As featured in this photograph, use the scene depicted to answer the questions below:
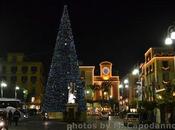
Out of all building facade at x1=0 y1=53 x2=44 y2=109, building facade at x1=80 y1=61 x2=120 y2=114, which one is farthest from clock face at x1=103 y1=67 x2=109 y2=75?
building facade at x1=0 y1=53 x2=44 y2=109

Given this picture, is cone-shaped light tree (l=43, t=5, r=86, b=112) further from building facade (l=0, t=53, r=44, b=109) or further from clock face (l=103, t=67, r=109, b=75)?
clock face (l=103, t=67, r=109, b=75)

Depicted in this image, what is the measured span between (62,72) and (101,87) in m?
76.0

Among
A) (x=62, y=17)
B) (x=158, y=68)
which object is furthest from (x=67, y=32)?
(x=158, y=68)

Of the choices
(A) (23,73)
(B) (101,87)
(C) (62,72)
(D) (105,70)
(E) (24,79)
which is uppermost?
(D) (105,70)

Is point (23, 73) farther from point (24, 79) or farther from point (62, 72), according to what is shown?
point (62, 72)

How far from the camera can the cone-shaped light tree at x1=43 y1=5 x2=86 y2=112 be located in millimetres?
62062

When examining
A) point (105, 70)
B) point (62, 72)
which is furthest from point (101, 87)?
point (62, 72)

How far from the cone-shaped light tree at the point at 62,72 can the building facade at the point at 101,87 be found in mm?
70565

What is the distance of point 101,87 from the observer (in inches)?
5413

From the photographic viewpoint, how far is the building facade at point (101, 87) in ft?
444

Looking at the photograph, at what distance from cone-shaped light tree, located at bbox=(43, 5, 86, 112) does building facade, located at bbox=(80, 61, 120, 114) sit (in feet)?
232

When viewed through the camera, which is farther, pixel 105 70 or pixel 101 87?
pixel 105 70

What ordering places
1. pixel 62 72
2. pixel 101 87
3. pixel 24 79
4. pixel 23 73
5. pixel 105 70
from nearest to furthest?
pixel 62 72 → pixel 24 79 → pixel 23 73 → pixel 101 87 → pixel 105 70

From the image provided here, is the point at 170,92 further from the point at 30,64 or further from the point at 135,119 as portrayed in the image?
the point at 30,64
